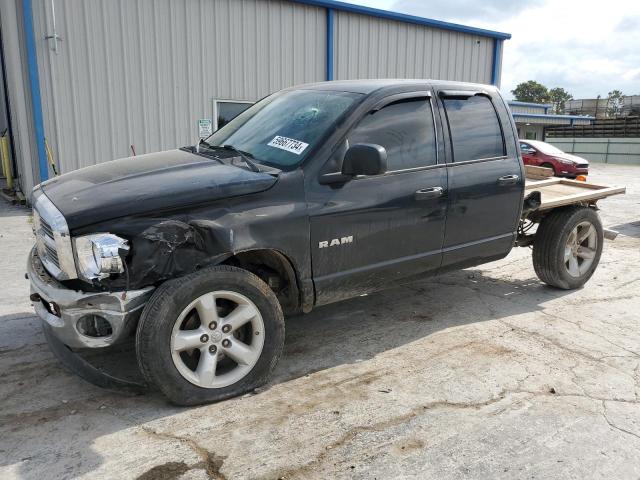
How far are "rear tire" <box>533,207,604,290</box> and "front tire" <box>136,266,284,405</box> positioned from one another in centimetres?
317

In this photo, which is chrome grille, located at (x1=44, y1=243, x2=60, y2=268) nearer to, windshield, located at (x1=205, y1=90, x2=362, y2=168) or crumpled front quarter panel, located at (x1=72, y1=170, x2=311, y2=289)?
crumpled front quarter panel, located at (x1=72, y1=170, x2=311, y2=289)

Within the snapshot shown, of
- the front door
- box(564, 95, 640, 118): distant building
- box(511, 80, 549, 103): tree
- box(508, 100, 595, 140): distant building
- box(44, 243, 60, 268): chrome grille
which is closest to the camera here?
box(44, 243, 60, 268): chrome grille

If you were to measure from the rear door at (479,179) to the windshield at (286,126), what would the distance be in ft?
3.19

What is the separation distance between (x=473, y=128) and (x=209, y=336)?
8.98ft

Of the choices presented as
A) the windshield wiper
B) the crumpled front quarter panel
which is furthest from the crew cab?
the crumpled front quarter panel

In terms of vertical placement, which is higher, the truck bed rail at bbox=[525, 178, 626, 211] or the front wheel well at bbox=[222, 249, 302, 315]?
the truck bed rail at bbox=[525, 178, 626, 211]

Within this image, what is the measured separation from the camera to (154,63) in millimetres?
10672

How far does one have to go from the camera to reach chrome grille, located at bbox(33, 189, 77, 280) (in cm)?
292

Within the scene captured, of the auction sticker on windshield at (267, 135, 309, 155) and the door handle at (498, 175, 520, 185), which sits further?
the door handle at (498, 175, 520, 185)

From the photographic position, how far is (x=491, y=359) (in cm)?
388

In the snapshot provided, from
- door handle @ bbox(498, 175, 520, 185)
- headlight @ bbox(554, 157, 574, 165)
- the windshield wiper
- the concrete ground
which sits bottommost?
the concrete ground

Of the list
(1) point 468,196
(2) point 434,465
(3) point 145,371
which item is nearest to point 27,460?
(3) point 145,371

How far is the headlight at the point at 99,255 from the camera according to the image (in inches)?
114

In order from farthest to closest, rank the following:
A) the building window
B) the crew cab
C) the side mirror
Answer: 1. the crew cab
2. the building window
3. the side mirror
